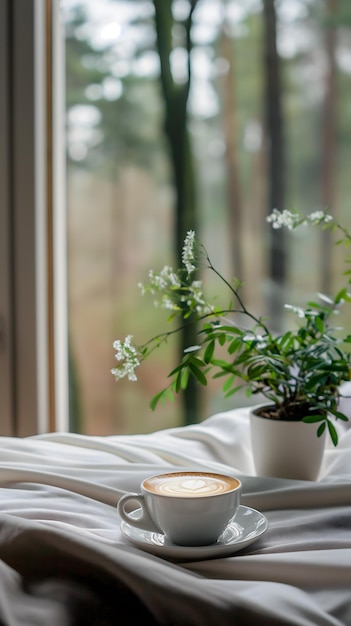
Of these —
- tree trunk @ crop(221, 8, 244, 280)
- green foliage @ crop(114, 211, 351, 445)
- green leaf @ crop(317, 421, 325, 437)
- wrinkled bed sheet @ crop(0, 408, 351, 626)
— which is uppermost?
tree trunk @ crop(221, 8, 244, 280)

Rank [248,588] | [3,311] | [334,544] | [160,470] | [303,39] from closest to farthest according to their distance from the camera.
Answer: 1. [248,588]
2. [334,544]
3. [160,470]
4. [303,39]
5. [3,311]

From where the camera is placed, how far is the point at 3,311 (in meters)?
2.40

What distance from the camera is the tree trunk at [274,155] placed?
2.24 metres

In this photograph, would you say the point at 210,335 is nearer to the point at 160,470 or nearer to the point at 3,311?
the point at 160,470

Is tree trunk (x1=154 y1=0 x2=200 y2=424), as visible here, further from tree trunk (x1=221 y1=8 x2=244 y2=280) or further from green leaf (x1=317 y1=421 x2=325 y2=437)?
green leaf (x1=317 y1=421 x2=325 y2=437)

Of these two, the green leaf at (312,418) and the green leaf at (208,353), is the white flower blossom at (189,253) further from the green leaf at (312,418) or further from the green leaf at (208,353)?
the green leaf at (312,418)

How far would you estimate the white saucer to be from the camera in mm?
800

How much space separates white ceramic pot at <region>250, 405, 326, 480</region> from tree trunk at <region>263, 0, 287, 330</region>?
1.18 m

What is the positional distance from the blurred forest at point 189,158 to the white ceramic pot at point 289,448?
1175mm

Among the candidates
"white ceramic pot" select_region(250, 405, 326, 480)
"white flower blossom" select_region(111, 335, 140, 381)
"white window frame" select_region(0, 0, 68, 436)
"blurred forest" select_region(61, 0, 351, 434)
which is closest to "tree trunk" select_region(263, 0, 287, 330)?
"blurred forest" select_region(61, 0, 351, 434)

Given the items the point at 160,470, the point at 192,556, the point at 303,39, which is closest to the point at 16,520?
the point at 192,556

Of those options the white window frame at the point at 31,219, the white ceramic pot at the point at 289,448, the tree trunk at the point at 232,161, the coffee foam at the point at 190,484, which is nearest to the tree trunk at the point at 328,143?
the tree trunk at the point at 232,161

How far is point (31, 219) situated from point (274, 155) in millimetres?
763

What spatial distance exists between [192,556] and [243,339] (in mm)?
403
